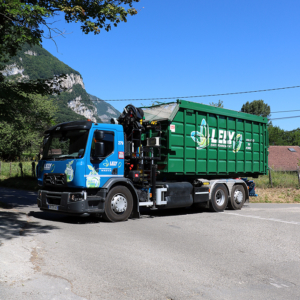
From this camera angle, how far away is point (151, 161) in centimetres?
1123

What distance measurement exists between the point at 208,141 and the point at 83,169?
5072 mm

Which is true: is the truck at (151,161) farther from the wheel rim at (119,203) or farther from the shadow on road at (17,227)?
the shadow on road at (17,227)

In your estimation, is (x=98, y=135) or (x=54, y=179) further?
(x=54, y=179)

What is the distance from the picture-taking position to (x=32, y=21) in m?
10.6

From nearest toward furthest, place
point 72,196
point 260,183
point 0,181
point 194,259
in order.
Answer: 1. point 194,259
2. point 72,196
3. point 260,183
4. point 0,181

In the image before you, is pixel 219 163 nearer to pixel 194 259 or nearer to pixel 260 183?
pixel 194 259

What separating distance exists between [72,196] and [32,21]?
5.29 metres

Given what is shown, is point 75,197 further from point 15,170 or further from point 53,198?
point 15,170

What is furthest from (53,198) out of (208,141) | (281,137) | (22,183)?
(281,137)

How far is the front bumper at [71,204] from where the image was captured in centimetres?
926

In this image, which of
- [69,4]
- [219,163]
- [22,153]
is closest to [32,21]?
[69,4]

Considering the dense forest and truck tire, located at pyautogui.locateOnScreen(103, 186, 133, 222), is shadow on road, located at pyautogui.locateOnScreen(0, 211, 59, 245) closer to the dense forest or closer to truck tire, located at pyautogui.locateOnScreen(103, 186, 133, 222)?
truck tire, located at pyautogui.locateOnScreen(103, 186, 133, 222)

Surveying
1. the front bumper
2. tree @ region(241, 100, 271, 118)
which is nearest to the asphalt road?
the front bumper

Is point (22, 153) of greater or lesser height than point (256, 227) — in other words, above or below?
above
